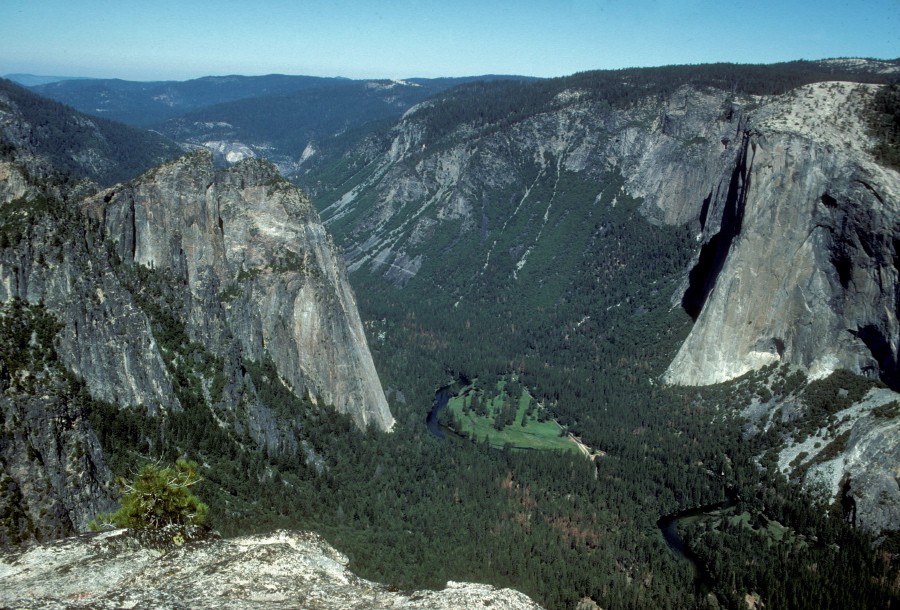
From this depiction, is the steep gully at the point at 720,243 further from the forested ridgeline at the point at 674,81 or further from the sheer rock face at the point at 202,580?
the sheer rock face at the point at 202,580

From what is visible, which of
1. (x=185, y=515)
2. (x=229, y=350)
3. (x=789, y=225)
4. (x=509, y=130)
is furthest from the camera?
(x=509, y=130)

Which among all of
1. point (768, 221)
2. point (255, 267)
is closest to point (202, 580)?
point (255, 267)

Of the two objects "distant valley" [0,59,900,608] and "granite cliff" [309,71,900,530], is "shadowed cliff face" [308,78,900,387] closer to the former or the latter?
"granite cliff" [309,71,900,530]

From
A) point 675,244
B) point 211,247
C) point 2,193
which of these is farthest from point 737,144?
point 2,193

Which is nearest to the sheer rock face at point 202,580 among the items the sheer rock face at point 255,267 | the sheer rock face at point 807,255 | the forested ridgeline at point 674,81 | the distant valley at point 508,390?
the distant valley at point 508,390

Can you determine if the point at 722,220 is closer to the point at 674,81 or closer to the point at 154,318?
the point at 674,81

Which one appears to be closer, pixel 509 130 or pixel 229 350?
pixel 229 350

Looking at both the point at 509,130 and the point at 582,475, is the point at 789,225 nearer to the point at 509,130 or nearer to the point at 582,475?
the point at 582,475

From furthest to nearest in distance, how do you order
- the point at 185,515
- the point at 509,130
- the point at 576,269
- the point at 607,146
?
the point at 509,130 → the point at 607,146 → the point at 576,269 → the point at 185,515
